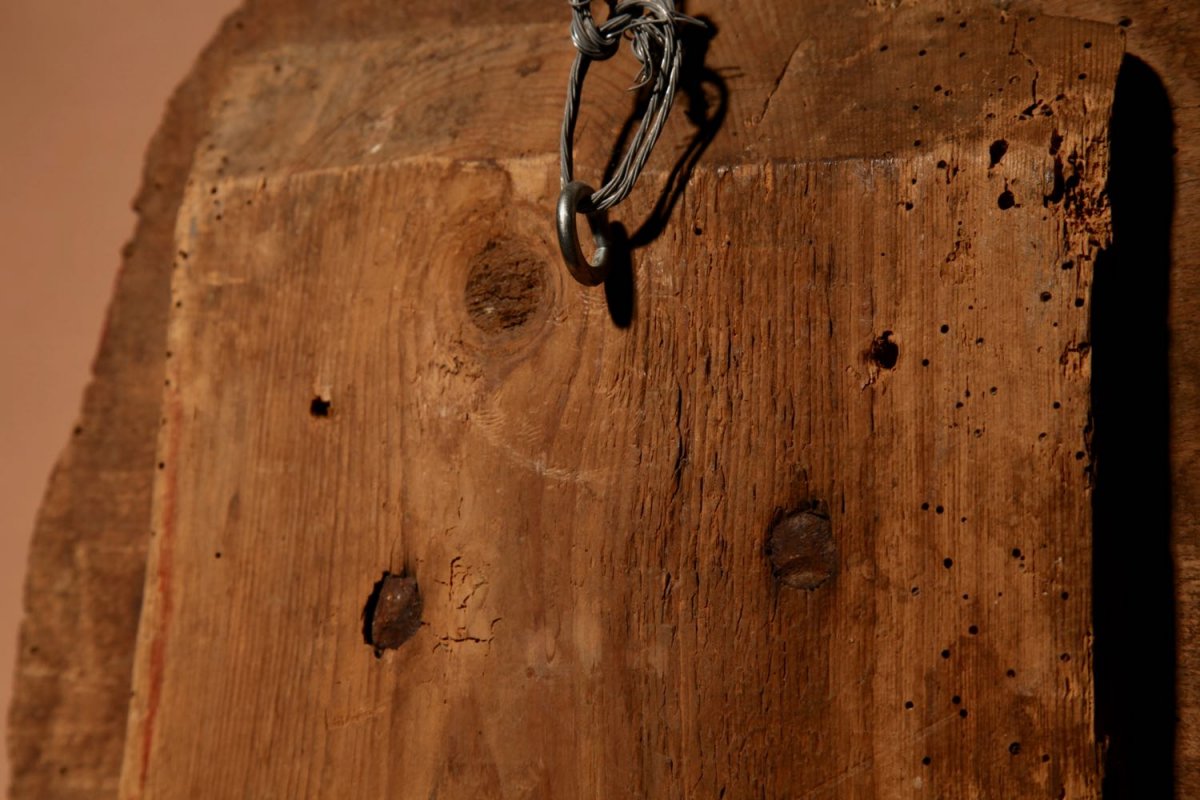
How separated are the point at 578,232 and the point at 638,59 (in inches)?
5.3

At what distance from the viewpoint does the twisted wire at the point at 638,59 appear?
2.18 ft

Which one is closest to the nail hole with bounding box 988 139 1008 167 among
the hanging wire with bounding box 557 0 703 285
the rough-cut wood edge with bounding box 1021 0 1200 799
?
the rough-cut wood edge with bounding box 1021 0 1200 799

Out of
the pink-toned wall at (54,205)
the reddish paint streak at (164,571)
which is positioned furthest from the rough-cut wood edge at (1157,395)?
the pink-toned wall at (54,205)

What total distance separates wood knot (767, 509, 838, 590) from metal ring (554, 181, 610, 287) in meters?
0.22

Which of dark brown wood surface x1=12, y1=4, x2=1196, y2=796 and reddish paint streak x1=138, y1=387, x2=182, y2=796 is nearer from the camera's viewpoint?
dark brown wood surface x1=12, y1=4, x2=1196, y2=796

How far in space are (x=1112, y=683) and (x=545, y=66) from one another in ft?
2.04

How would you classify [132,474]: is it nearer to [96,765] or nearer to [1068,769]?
[96,765]

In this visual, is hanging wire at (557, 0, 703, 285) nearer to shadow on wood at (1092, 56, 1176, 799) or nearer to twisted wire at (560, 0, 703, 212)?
twisted wire at (560, 0, 703, 212)

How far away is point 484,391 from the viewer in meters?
0.72

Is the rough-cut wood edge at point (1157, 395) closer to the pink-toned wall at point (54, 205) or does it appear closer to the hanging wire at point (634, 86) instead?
the hanging wire at point (634, 86)

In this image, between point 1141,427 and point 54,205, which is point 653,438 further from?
point 54,205

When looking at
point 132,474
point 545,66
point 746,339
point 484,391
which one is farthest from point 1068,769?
point 132,474

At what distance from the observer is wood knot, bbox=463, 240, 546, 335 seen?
0.71 meters

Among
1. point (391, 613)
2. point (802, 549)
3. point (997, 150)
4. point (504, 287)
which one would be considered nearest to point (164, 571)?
point (391, 613)
